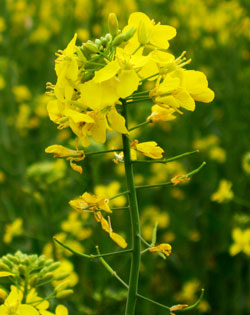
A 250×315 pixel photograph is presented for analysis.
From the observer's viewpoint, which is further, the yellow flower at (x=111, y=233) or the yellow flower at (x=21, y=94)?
the yellow flower at (x=21, y=94)

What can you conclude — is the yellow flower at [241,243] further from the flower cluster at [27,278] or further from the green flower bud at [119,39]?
the green flower bud at [119,39]

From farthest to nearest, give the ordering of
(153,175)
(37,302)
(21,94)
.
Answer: (153,175) → (21,94) → (37,302)

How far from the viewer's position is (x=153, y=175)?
417 cm

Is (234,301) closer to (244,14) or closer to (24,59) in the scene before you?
(244,14)

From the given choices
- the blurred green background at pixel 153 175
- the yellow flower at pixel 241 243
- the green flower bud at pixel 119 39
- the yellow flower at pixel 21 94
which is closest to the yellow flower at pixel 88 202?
the green flower bud at pixel 119 39

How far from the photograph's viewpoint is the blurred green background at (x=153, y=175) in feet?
8.67

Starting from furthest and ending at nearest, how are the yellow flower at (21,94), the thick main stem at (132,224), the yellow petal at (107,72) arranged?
the yellow flower at (21,94), the thick main stem at (132,224), the yellow petal at (107,72)

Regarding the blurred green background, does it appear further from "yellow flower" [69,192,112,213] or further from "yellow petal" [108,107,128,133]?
"yellow petal" [108,107,128,133]

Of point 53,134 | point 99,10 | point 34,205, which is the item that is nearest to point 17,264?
point 34,205

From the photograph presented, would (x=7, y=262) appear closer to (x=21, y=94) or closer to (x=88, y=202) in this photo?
(x=88, y=202)

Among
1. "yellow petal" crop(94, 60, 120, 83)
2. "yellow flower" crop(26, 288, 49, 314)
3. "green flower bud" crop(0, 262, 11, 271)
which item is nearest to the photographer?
"yellow petal" crop(94, 60, 120, 83)

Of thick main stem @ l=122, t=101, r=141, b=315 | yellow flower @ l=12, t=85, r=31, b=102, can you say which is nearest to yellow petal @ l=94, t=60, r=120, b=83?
thick main stem @ l=122, t=101, r=141, b=315

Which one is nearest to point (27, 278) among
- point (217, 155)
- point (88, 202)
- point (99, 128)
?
point (88, 202)

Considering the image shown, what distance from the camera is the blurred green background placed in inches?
104
